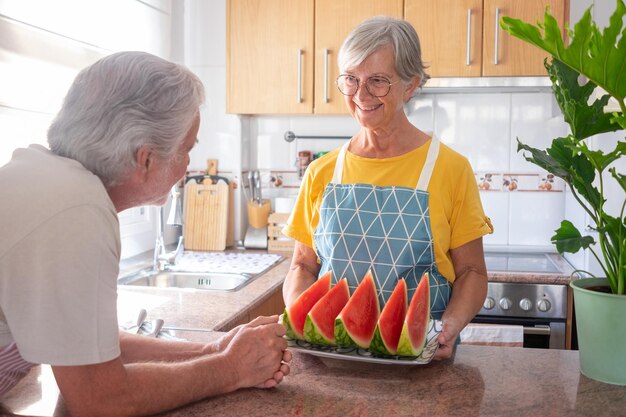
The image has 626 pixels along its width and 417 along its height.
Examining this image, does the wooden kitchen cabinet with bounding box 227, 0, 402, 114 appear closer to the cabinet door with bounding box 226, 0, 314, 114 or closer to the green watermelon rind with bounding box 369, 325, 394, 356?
the cabinet door with bounding box 226, 0, 314, 114

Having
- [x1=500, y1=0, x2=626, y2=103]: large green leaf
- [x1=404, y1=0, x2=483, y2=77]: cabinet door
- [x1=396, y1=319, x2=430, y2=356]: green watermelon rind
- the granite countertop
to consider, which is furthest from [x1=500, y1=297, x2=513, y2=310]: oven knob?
[x1=500, y1=0, x2=626, y2=103]: large green leaf

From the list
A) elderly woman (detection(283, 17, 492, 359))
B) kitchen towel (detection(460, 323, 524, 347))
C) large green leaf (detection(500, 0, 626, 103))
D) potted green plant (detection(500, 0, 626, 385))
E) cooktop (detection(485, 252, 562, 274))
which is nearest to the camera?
large green leaf (detection(500, 0, 626, 103))

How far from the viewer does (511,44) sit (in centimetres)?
337

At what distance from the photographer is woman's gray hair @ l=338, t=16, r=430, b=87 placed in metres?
1.92

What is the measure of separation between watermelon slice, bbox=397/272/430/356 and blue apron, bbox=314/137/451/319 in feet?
1.30

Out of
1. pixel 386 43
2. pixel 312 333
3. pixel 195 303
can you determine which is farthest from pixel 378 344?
pixel 195 303

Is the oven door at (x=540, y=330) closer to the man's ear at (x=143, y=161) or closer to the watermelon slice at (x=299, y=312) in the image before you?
the watermelon slice at (x=299, y=312)

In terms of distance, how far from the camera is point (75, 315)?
110cm

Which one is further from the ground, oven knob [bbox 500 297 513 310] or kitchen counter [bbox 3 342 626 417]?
kitchen counter [bbox 3 342 626 417]

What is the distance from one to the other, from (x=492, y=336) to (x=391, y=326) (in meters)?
1.60

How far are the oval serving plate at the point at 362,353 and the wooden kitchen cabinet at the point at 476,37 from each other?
216 cm

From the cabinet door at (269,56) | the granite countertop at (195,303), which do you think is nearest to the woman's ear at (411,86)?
the granite countertop at (195,303)

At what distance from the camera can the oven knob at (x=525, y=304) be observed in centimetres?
311

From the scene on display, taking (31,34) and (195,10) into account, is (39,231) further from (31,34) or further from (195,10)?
(195,10)
